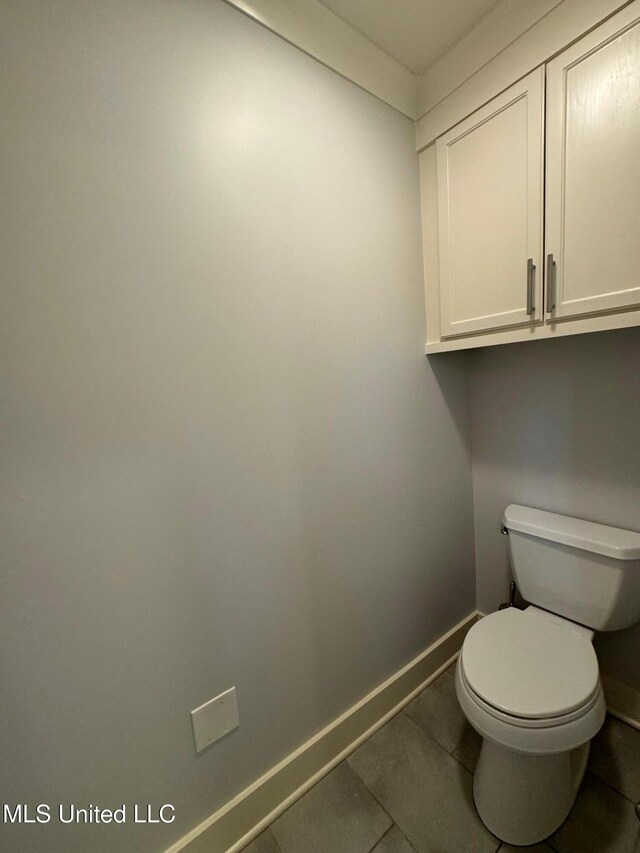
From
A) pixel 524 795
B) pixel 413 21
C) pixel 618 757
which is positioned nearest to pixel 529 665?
pixel 524 795

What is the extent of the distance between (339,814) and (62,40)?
6.87ft

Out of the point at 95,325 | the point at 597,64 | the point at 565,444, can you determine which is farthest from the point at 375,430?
the point at 597,64

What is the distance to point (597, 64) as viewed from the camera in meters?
0.83

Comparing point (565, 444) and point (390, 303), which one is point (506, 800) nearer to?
point (565, 444)

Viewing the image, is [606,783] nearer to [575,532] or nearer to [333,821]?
[575,532]

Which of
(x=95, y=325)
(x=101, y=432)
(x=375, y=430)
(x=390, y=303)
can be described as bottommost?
(x=375, y=430)

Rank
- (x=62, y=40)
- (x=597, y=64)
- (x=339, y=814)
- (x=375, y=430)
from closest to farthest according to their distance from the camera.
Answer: (x=62, y=40) → (x=597, y=64) → (x=339, y=814) → (x=375, y=430)

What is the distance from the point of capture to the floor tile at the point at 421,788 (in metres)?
0.94

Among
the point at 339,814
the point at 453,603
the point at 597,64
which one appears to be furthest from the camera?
the point at 453,603

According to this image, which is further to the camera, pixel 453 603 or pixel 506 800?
pixel 453 603

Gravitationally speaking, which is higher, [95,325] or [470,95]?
[470,95]

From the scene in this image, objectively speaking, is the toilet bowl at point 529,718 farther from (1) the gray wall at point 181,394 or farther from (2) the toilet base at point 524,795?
(1) the gray wall at point 181,394

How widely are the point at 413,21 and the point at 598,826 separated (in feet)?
8.09

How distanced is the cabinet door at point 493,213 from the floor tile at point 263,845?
175 cm
